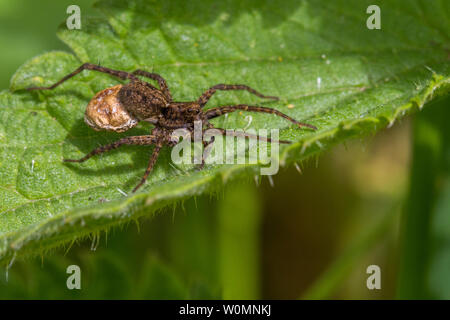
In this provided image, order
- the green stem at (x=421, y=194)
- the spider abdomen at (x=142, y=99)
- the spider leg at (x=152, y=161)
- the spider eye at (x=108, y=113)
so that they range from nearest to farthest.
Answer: the spider leg at (x=152, y=161), the spider eye at (x=108, y=113), the spider abdomen at (x=142, y=99), the green stem at (x=421, y=194)

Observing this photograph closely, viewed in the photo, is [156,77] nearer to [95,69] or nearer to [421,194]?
[95,69]

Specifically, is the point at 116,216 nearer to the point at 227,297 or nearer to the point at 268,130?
the point at 268,130

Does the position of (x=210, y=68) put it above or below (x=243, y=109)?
above

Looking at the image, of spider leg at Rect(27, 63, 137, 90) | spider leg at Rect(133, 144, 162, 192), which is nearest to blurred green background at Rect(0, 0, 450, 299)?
spider leg at Rect(27, 63, 137, 90)

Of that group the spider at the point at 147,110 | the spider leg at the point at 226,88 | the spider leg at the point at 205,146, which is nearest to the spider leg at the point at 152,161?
the spider at the point at 147,110

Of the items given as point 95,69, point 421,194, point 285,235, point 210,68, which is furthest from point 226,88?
point 285,235

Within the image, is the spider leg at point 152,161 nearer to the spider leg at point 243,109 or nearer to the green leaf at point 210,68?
the green leaf at point 210,68
